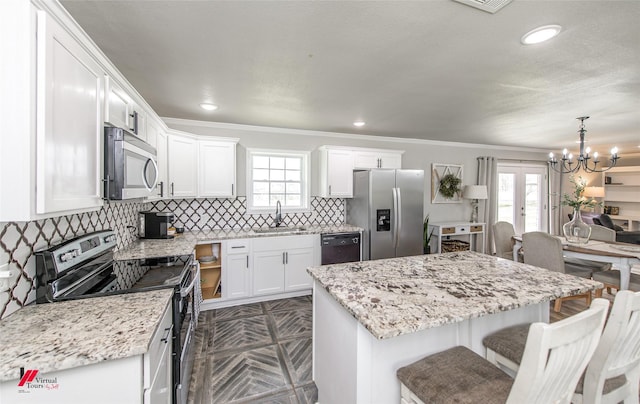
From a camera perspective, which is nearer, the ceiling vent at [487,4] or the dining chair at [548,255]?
the ceiling vent at [487,4]

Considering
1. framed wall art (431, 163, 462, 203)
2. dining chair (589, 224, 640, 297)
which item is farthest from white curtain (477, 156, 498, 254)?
dining chair (589, 224, 640, 297)

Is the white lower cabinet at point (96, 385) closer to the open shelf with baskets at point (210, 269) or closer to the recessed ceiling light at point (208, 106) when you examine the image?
the open shelf with baskets at point (210, 269)

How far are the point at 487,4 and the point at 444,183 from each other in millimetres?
4275

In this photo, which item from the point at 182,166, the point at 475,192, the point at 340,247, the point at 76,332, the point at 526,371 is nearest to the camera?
the point at 526,371

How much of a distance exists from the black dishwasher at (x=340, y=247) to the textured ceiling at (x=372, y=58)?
1.59 m

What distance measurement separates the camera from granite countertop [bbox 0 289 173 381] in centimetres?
93

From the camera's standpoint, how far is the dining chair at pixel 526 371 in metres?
0.90

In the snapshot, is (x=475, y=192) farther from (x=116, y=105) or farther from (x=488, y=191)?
(x=116, y=105)

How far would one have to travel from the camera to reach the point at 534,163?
6.16 meters

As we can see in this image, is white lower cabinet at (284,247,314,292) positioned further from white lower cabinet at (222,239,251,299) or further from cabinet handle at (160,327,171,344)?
cabinet handle at (160,327,171,344)

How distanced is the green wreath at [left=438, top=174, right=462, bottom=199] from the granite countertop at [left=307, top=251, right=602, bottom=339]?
3423 mm

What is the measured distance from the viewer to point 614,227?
19.7 feet

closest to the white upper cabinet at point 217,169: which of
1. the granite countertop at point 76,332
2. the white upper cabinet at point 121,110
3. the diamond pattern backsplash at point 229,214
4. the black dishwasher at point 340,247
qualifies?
the diamond pattern backsplash at point 229,214

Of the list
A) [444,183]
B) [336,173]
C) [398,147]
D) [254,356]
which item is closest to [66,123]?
[254,356]
